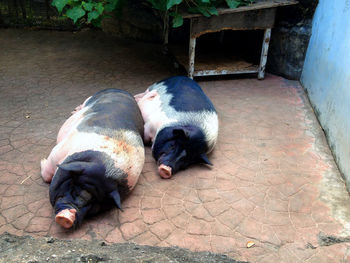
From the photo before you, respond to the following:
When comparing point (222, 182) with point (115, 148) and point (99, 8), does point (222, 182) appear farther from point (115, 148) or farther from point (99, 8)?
point (99, 8)

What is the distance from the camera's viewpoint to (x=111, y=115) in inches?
164

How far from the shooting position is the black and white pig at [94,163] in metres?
3.31

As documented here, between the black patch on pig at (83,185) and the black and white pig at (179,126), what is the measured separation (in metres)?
0.93

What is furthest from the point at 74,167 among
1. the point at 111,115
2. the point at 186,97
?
the point at 186,97

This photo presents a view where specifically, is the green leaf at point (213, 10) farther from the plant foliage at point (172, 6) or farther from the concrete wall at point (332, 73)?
the concrete wall at point (332, 73)

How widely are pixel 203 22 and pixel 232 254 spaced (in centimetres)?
440

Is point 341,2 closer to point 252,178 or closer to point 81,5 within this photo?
point 252,178

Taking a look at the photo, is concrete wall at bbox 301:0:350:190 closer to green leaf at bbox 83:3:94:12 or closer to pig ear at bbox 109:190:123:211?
pig ear at bbox 109:190:123:211

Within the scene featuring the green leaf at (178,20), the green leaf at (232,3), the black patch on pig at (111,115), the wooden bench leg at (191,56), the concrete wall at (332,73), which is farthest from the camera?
the wooden bench leg at (191,56)

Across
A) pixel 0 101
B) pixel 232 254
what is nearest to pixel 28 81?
pixel 0 101

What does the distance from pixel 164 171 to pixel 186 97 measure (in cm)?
127

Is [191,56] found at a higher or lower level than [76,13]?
lower

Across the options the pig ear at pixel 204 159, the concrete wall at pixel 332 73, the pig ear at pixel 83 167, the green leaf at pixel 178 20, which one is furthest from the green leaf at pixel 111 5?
the pig ear at pixel 83 167

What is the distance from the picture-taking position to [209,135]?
454cm
